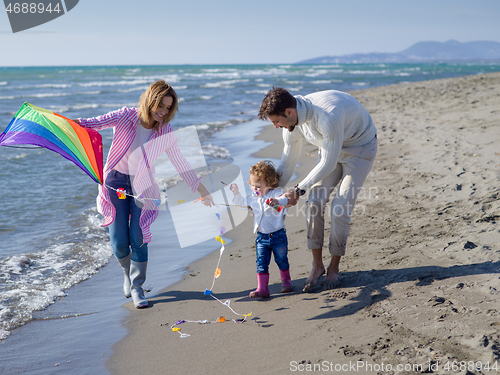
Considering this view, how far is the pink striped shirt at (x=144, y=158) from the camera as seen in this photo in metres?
3.34

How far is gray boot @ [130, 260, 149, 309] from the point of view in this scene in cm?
345

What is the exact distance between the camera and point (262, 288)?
341cm

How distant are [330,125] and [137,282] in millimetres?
2125

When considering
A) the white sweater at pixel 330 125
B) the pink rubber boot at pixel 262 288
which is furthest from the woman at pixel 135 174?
the white sweater at pixel 330 125

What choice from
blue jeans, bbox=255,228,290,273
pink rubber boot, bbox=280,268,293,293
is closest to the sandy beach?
A: pink rubber boot, bbox=280,268,293,293

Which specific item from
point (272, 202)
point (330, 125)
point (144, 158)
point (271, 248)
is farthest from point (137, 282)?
point (330, 125)

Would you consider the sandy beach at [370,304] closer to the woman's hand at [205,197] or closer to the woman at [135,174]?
the woman at [135,174]

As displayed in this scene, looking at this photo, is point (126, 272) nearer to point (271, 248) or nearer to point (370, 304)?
point (271, 248)

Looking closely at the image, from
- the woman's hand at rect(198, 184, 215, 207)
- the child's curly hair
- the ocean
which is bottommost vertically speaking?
the ocean

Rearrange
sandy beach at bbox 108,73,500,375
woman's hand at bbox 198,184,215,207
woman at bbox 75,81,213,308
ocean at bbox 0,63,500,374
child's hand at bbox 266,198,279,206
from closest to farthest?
sandy beach at bbox 108,73,500,375
ocean at bbox 0,63,500,374
child's hand at bbox 266,198,279,206
woman at bbox 75,81,213,308
woman's hand at bbox 198,184,215,207

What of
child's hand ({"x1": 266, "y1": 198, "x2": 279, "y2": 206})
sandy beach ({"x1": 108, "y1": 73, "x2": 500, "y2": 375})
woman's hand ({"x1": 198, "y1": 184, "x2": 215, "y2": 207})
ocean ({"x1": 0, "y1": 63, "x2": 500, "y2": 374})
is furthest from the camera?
woman's hand ({"x1": 198, "y1": 184, "x2": 215, "y2": 207})

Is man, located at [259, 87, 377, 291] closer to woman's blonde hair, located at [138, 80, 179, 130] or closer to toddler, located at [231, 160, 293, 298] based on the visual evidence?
toddler, located at [231, 160, 293, 298]

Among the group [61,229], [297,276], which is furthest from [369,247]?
[61,229]

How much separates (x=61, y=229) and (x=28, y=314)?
2.17 metres
